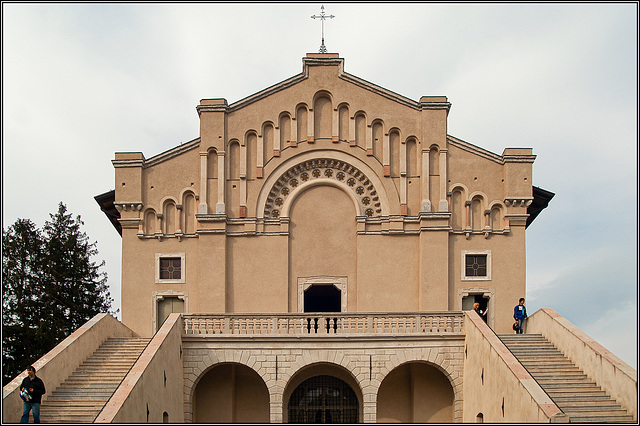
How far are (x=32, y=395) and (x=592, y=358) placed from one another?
48.7ft

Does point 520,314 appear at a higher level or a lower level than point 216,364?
higher

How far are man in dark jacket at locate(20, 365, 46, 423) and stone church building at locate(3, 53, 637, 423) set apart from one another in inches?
283

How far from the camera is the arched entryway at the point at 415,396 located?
2678 centimetres

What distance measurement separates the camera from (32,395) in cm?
1855

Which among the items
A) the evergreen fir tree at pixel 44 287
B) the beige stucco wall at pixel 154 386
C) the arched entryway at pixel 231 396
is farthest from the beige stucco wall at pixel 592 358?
the evergreen fir tree at pixel 44 287

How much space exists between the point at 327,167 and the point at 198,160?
4.98 m

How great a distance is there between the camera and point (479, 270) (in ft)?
93.8

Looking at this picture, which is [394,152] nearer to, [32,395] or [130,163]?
[130,163]

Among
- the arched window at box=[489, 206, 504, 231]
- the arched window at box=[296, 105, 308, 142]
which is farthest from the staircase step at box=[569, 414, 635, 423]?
the arched window at box=[296, 105, 308, 142]

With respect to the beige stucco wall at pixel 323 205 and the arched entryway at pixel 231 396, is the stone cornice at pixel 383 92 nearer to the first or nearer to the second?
the beige stucco wall at pixel 323 205

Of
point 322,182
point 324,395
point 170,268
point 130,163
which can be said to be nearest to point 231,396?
point 324,395

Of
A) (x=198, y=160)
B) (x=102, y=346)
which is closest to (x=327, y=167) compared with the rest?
(x=198, y=160)

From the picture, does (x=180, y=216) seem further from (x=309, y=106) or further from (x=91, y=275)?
(x=91, y=275)

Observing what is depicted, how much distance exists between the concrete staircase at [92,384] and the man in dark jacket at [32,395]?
0.87m
